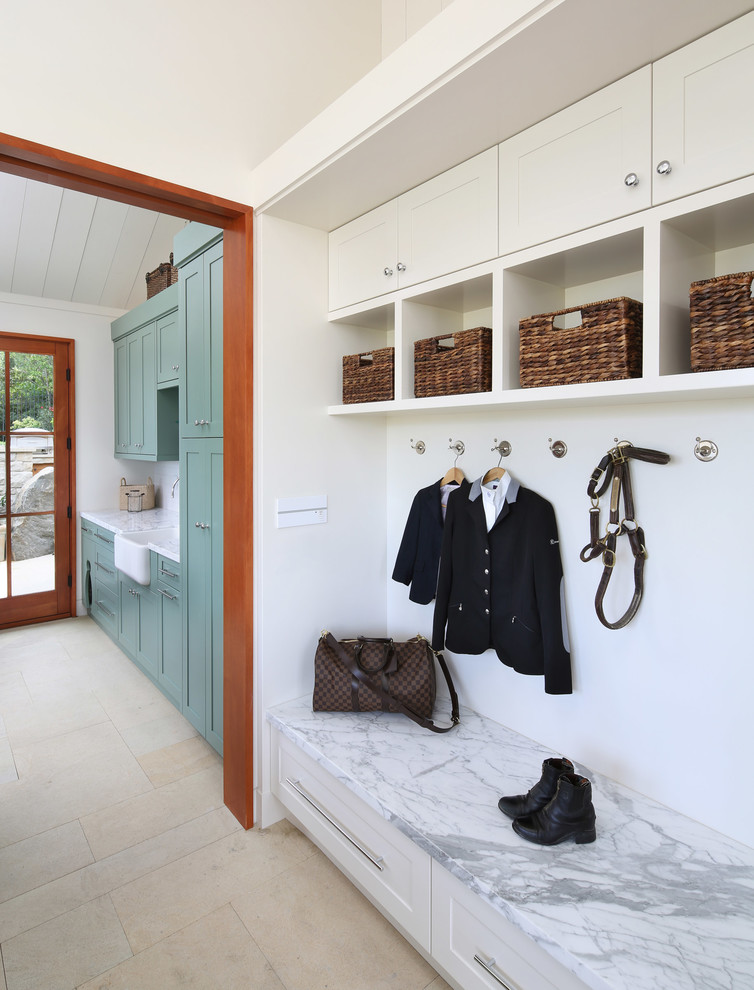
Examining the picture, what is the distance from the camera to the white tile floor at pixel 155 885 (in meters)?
1.58

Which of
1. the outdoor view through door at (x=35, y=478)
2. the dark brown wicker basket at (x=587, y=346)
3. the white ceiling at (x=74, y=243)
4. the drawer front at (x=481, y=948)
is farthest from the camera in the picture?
the outdoor view through door at (x=35, y=478)

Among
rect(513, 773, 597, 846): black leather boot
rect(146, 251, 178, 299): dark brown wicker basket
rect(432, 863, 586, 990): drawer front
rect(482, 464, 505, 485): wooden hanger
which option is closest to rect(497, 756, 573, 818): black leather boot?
rect(513, 773, 597, 846): black leather boot

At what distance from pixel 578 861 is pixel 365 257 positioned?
190 centimetres

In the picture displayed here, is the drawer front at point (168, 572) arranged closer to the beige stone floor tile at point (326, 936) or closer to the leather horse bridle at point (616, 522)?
the beige stone floor tile at point (326, 936)

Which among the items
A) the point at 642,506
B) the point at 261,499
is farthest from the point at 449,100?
the point at 261,499

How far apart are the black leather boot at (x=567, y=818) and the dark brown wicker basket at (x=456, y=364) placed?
1076 mm

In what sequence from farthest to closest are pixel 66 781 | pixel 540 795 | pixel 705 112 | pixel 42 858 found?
1. pixel 66 781
2. pixel 42 858
3. pixel 540 795
4. pixel 705 112

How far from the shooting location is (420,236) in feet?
5.88

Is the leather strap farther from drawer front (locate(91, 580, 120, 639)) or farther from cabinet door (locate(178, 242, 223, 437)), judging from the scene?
drawer front (locate(91, 580, 120, 639))

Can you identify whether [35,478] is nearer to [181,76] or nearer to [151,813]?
[151,813]

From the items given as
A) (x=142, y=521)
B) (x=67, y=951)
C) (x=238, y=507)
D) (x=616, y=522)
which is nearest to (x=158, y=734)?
(x=67, y=951)

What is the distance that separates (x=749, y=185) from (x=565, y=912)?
4.93ft

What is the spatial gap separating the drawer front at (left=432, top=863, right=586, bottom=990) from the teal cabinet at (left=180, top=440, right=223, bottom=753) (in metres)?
1.35

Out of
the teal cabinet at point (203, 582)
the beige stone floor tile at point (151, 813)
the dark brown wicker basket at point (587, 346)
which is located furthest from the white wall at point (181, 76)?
the beige stone floor tile at point (151, 813)
